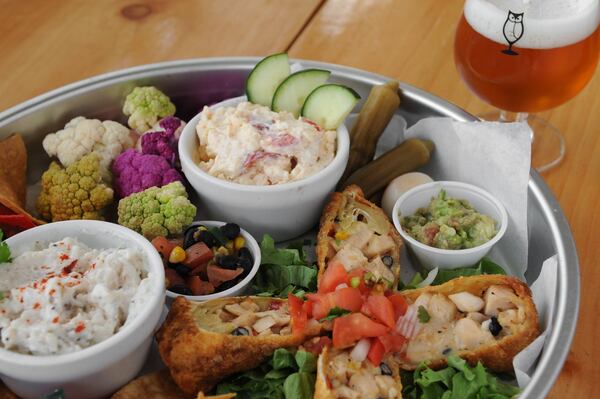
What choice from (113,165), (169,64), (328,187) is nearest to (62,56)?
(169,64)

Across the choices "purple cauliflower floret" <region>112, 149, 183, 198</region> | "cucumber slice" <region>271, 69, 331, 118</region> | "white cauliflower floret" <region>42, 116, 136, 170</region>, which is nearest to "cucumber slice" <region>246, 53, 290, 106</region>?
"cucumber slice" <region>271, 69, 331, 118</region>

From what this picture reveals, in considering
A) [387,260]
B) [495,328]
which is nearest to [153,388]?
[387,260]

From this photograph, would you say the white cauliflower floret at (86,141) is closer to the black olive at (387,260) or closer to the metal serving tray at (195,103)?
the metal serving tray at (195,103)

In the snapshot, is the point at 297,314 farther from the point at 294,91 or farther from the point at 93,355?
the point at 294,91

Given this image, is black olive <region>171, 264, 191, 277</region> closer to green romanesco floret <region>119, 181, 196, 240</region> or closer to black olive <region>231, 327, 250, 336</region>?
green romanesco floret <region>119, 181, 196, 240</region>

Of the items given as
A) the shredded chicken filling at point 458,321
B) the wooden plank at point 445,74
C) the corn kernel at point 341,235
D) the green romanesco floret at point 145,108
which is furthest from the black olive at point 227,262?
the wooden plank at point 445,74

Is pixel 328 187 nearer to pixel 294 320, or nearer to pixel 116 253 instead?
pixel 294 320
